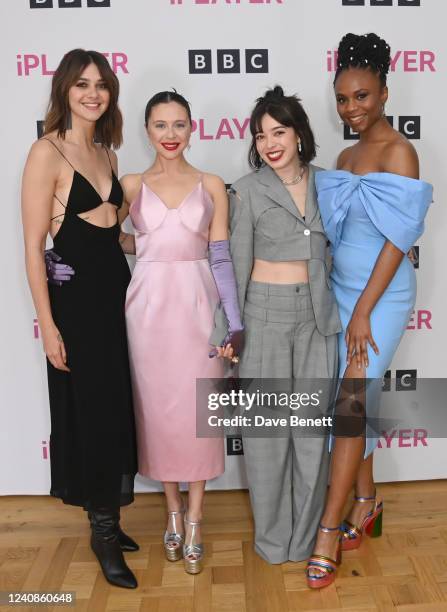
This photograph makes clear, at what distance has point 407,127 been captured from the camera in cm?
291

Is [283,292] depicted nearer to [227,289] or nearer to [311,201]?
[227,289]

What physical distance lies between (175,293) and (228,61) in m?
1.17

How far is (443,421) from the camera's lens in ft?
10.3

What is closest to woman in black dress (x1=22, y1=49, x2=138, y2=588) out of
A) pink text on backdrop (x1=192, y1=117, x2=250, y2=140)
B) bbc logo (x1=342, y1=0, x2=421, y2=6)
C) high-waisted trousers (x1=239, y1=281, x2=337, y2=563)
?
high-waisted trousers (x1=239, y1=281, x2=337, y2=563)

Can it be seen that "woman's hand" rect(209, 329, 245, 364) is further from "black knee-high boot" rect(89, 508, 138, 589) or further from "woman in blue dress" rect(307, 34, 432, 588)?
"black knee-high boot" rect(89, 508, 138, 589)

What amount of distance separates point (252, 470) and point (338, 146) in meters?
1.48

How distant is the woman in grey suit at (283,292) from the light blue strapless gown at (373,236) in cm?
6

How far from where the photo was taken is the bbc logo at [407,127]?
2898mm

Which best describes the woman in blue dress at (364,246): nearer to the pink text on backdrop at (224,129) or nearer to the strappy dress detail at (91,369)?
the pink text on backdrop at (224,129)

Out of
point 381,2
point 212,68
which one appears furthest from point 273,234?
point 381,2

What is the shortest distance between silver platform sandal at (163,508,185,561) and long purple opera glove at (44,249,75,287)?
3.28 feet

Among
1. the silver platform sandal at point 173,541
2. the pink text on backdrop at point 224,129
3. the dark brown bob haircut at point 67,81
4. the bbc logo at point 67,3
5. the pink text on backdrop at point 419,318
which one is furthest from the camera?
the pink text on backdrop at point 419,318

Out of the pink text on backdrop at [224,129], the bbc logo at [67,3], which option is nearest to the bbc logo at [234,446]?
the pink text on backdrop at [224,129]

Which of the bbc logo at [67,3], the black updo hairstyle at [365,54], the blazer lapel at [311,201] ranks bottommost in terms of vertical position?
the blazer lapel at [311,201]
